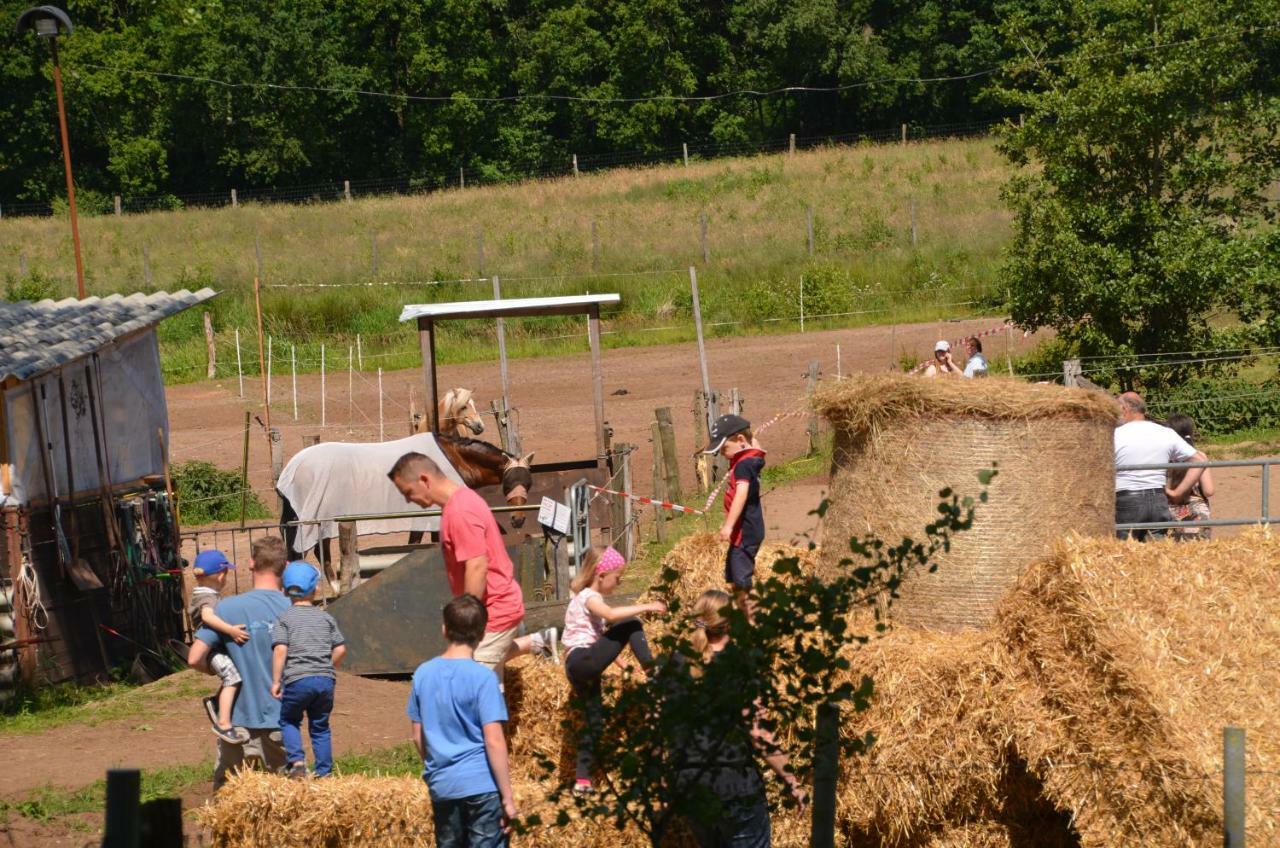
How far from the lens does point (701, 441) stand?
19.2 meters

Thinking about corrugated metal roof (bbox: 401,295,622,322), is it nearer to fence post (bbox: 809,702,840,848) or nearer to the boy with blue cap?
the boy with blue cap

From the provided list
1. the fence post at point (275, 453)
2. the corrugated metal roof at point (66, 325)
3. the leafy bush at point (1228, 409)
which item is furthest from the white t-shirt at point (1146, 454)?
the fence post at point (275, 453)

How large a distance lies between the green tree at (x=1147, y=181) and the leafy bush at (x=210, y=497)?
1105 centimetres

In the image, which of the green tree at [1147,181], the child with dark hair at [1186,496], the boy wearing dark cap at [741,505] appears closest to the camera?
the boy wearing dark cap at [741,505]

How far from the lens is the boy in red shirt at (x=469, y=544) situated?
6465 mm

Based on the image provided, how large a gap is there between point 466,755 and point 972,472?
3.46 meters

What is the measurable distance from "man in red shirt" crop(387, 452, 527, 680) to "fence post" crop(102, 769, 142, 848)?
2.70 m

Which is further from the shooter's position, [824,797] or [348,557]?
[348,557]

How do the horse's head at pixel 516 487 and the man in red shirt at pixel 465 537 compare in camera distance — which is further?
the horse's head at pixel 516 487

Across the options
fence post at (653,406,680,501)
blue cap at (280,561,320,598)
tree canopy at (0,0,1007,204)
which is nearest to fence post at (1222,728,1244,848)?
blue cap at (280,561,320,598)

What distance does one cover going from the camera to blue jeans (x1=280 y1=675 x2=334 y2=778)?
7.03 m

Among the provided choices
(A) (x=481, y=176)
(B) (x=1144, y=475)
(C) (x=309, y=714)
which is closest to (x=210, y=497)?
(C) (x=309, y=714)

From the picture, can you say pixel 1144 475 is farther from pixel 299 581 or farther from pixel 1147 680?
pixel 299 581

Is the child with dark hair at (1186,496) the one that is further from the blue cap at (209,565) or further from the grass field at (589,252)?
the grass field at (589,252)
